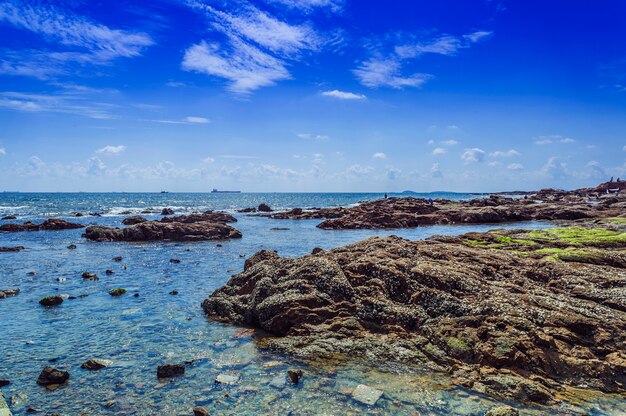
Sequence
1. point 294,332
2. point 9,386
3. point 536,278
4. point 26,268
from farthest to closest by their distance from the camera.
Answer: point 26,268 < point 536,278 < point 294,332 < point 9,386

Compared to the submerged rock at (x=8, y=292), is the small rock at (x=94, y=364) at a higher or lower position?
higher

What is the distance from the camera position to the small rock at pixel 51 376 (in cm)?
1248

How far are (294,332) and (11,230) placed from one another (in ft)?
216

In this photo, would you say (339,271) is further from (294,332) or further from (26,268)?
(26,268)

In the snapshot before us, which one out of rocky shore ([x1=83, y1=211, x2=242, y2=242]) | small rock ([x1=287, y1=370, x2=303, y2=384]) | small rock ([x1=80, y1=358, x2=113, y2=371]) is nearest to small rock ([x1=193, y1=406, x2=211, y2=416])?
small rock ([x1=287, y1=370, x2=303, y2=384])

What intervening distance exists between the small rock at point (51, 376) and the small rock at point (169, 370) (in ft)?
9.31

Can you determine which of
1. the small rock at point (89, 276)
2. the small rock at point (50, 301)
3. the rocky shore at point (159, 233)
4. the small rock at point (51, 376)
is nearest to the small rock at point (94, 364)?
the small rock at point (51, 376)

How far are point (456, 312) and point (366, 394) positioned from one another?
5.17 m

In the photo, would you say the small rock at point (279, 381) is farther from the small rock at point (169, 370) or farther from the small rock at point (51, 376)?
the small rock at point (51, 376)

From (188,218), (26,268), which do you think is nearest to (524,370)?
(26,268)

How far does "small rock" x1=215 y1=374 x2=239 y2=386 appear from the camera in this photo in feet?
41.0

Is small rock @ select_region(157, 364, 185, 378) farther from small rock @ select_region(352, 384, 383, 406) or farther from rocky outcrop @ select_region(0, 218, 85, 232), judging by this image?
rocky outcrop @ select_region(0, 218, 85, 232)

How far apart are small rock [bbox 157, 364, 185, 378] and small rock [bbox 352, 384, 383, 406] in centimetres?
568

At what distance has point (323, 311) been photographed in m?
16.1
